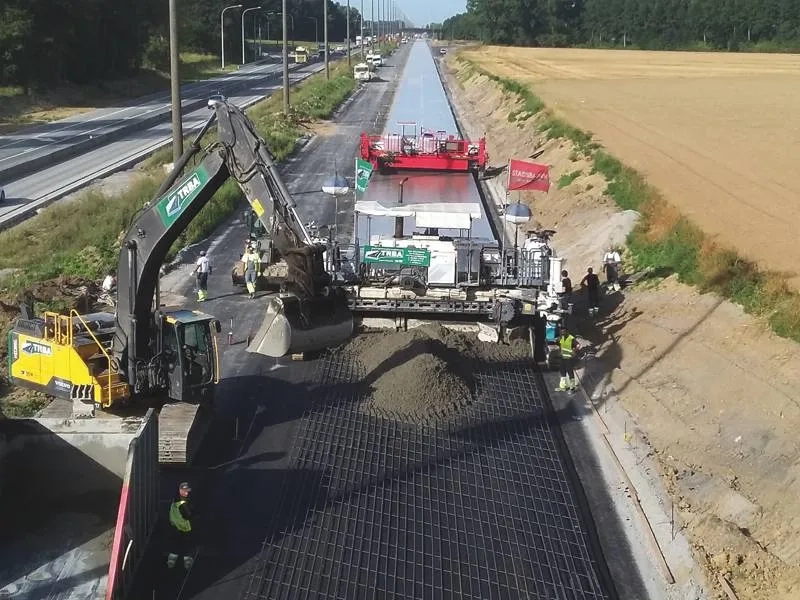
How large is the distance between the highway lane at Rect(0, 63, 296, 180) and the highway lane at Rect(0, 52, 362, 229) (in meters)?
1.66

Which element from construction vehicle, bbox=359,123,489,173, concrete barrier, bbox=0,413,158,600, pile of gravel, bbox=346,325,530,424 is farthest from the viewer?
construction vehicle, bbox=359,123,489,173

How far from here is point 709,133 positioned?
160 ft

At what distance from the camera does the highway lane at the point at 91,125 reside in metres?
49.0

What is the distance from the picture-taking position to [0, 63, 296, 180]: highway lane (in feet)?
161

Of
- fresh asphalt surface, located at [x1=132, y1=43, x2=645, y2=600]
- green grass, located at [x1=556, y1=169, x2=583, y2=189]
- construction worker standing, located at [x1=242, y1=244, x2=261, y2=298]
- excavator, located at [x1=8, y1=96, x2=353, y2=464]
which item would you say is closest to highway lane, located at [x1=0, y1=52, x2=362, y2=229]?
construction worker standing, located at [x1=242, y1=244, x2=261, y2=298]

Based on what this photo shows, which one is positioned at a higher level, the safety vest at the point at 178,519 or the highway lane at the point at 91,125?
the highway lane at the point at 91,125

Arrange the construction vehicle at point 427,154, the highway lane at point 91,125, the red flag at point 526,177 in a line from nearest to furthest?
the red flag at point 526,177 < the construction vehicle at point 427,154 < the highway lane at point 91,125

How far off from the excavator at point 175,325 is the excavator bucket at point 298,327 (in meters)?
0.02

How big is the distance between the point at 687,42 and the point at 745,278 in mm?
160607

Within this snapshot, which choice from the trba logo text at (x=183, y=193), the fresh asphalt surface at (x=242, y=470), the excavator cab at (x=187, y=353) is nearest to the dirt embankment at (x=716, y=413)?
the fresh asphalt surface at (x=242, y=470)

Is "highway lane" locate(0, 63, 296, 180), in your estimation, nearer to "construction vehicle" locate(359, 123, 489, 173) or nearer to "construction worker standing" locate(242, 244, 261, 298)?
"construction vehicle" locate(359, 123, 489, 173)

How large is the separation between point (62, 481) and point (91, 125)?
54.2 m

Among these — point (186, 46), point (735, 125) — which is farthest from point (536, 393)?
point (186, 46)

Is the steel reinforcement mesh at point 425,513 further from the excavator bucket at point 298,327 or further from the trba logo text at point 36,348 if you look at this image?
the trba logo text at point 36,348
